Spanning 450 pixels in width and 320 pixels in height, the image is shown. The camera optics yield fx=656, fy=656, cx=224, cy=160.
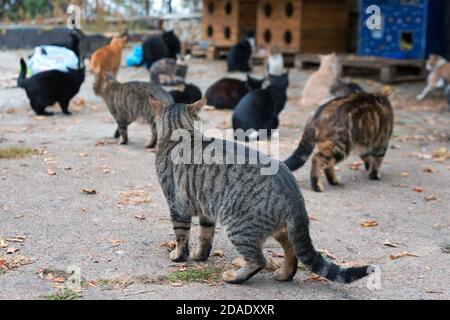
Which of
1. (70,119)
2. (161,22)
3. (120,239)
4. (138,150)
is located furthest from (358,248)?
(161,22)

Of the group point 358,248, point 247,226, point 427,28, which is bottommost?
point 358,248

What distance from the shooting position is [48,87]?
9.30 m

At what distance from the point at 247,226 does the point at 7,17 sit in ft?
62.7

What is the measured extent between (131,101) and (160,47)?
7116 mm

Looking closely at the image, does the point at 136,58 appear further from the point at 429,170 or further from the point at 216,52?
the point at 429,170

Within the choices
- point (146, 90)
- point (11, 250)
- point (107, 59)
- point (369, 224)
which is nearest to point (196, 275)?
point (11, 250)

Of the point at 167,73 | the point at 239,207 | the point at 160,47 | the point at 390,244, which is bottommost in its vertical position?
the point at 390,244

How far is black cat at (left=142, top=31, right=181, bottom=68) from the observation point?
14.4 meters

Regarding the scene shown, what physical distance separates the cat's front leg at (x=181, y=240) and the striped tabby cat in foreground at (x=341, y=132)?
2.22 meters

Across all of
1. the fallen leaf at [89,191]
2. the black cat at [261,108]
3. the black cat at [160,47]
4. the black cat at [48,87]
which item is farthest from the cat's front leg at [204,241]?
the black cat at [160,47]

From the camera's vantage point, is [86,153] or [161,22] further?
[161,22]

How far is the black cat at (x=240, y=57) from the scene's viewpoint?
14531 mm

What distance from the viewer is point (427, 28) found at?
12641mm
